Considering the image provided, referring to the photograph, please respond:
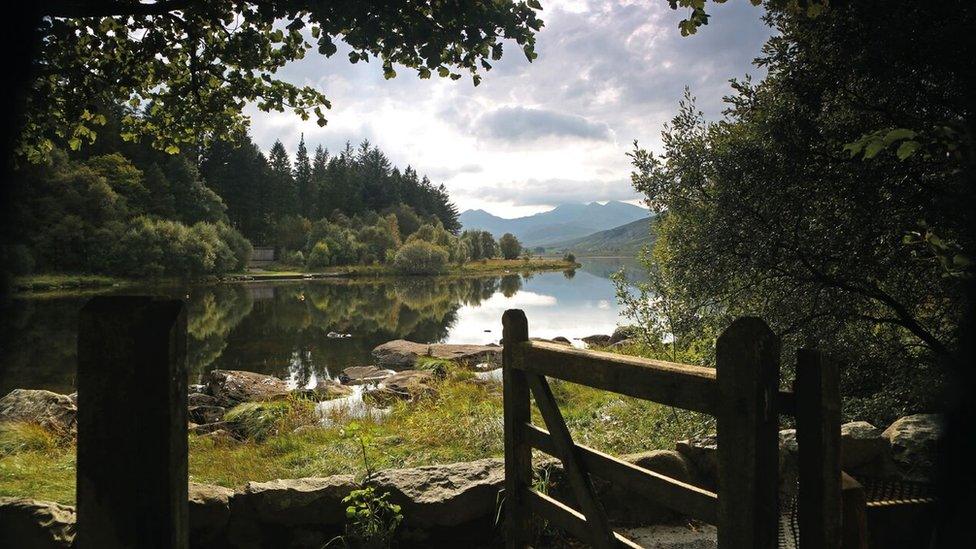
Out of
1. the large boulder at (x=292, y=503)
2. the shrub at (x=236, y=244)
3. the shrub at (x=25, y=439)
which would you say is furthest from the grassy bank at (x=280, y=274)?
the large boulder at (x=292, y=503)

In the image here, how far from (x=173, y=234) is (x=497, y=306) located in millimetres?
25046

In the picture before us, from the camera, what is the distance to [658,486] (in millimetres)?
2418

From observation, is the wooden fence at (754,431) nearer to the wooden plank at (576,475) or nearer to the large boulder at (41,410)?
the wooden plank at (576,475)

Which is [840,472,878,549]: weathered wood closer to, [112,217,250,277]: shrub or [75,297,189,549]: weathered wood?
[75,297,189,549]: weathered wood

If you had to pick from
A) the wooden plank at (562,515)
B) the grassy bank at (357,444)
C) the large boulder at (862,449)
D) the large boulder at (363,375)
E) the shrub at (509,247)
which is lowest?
the large boulder at (363,375)

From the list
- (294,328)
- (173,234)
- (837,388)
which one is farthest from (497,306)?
(837,388)

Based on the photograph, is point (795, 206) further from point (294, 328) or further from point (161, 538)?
point (294, 328)

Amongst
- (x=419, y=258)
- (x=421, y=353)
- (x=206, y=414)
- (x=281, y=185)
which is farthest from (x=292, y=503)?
(x=281, y=185)

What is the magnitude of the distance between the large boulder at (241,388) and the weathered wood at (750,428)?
9915 mm

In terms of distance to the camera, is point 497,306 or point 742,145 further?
point 497,306

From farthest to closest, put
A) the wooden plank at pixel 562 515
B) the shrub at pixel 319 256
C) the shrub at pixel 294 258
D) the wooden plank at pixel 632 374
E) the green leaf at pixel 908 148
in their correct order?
the shrub at pixel 294 258
the shrub at pixel 319 256
the wooden plank at pixel 562 515
the wooden plank at pixel 632 374
the green leaf at pixel 908 148

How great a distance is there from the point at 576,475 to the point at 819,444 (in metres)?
1.26

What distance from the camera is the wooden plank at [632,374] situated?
215 centimetres

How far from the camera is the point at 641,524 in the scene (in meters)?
4.52
